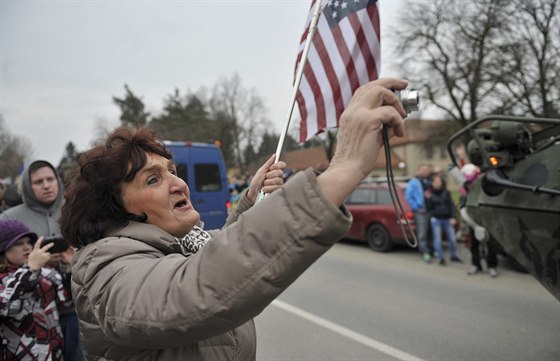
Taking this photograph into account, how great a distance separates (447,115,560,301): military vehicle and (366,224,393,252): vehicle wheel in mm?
5074

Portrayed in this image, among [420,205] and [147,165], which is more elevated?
[147,165]

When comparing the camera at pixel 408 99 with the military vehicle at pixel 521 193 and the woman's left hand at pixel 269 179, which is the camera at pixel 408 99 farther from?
the military vehicle at pixel 521 193

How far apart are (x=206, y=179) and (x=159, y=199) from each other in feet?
24.8

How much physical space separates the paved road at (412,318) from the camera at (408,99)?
339cm

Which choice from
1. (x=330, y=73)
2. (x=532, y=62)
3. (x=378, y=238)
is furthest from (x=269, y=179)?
(x=532, y=62)

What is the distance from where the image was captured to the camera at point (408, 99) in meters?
1.08

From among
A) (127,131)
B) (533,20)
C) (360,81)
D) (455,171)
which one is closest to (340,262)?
(455,171)

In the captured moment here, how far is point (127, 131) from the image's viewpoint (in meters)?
1.47

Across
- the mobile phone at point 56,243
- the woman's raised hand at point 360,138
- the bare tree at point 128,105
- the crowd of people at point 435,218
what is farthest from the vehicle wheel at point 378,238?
the bare tree at point 128,105

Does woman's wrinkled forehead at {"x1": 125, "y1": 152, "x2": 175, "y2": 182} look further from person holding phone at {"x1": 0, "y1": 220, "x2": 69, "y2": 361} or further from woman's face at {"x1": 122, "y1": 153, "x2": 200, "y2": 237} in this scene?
person holding phone at {"x1": 0, "y1": 220, "x2": 69, "y2": 361}

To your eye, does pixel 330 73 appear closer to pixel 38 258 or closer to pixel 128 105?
pixel 38 258

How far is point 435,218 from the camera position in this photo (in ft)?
26.1

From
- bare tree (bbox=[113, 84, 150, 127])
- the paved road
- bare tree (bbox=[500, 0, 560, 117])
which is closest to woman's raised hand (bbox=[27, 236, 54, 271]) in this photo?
the paved road

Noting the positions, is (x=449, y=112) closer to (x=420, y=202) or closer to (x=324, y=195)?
(x=420, y=202)
